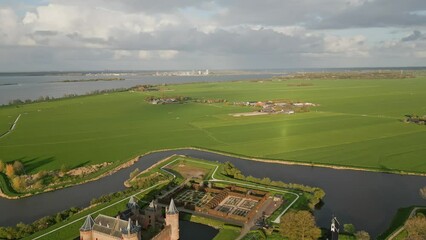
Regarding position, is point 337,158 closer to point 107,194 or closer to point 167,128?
point 107,194

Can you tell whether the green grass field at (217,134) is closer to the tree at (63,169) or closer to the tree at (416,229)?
the tree at (63,169)

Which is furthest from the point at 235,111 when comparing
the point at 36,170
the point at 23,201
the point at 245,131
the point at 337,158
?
the point at 23,201

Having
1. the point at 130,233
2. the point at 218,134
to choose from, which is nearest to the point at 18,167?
the point at 130,233

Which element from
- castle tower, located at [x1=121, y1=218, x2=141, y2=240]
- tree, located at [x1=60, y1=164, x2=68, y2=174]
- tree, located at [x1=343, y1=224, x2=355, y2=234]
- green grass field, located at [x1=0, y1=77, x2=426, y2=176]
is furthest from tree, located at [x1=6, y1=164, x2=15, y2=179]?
tree, located at [x1=343, y1=224, x2=355, y2=234]

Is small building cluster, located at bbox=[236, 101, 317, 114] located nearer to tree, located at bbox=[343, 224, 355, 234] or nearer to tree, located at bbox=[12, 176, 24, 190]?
tree, located at bbox=[343, 224, 355, 234]

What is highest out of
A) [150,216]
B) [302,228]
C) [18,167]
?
[18,167]

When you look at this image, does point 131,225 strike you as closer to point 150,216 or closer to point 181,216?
point 150,216
